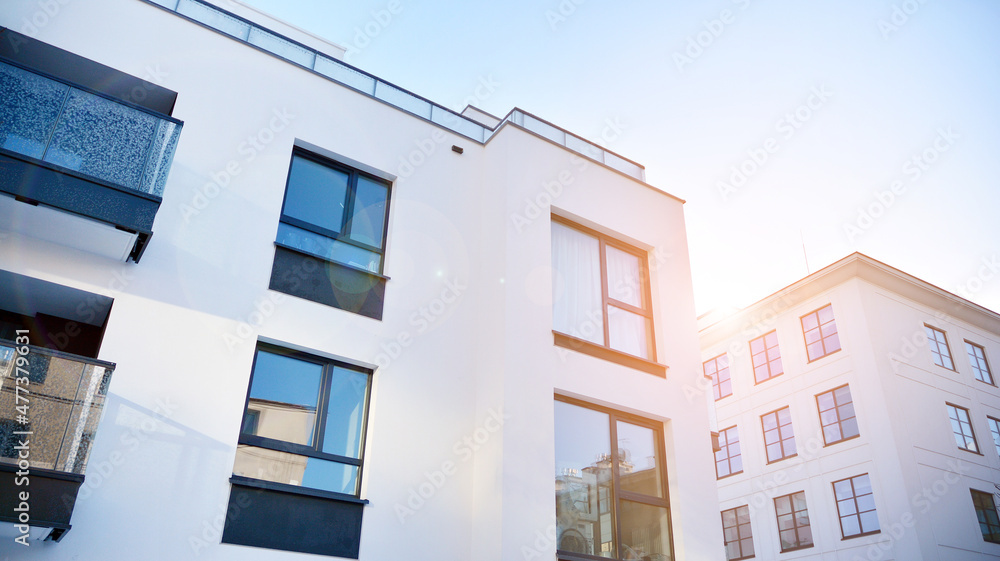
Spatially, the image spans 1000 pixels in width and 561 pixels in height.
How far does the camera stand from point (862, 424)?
1914 centimetres

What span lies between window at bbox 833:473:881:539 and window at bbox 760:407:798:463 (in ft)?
6.80

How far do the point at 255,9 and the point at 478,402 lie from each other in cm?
770

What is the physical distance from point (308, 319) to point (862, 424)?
1658 centimetres

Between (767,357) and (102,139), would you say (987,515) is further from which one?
(102,139)

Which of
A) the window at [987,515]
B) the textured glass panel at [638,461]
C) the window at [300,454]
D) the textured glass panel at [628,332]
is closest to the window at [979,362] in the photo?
the window at [987,515]

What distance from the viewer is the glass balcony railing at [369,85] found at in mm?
8961

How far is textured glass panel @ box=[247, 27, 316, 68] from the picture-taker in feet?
30.3

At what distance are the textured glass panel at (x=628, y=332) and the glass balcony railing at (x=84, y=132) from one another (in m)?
6.03

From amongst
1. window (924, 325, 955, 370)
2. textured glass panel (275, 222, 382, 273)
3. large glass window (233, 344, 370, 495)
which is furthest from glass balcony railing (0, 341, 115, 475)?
window (924, 325, 955, 370)

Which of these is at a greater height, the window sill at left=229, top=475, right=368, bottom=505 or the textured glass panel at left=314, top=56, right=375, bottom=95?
the textured glass panel at left=314, top=56, right=375, bottom=95

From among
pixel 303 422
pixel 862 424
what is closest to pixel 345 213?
pixel 303 422

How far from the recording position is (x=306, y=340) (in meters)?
7.89
